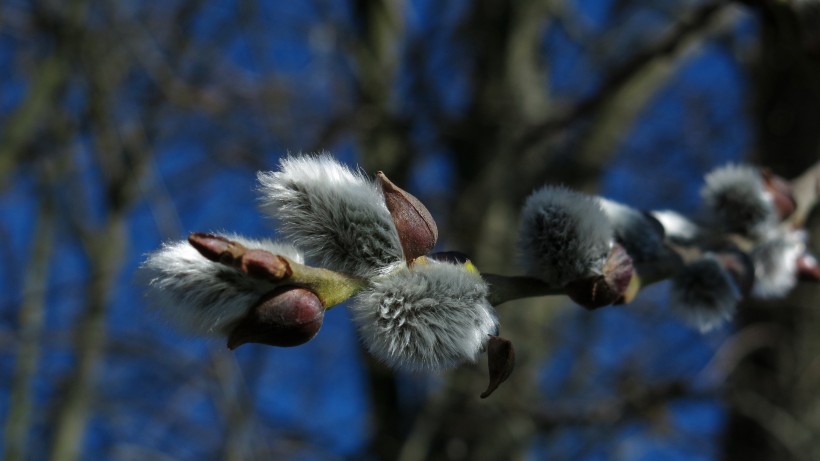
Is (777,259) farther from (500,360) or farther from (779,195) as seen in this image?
(500,360)

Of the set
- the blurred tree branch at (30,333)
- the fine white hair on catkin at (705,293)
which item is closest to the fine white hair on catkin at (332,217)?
the fine white hair on catkin at (705,293)

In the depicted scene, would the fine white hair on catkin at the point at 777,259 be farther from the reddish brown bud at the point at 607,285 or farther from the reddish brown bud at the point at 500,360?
the reddish brown bud at the point at 500,360

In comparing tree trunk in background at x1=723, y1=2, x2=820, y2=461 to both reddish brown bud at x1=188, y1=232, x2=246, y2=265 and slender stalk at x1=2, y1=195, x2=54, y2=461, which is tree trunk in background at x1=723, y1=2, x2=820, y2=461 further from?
reddish brown bud at x1=188, y1=232, x2=246, y2=265

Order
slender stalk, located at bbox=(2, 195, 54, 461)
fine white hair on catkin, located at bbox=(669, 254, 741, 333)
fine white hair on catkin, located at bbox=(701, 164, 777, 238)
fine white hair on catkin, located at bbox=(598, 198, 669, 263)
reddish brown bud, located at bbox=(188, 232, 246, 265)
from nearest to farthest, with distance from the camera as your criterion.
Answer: reddish brown bud, located at bbox=(188, 232, 246, 265) < fine white hair on catkin, located at bbox=(598, 198, 669, 263) < fine white hair on catkin, located at bbox=(669, 254, 741, 333) < fine white hair on catkin, located at bbox=(701, 164, 777, 238) < slender stalk, located at bbox=(2, 195, 54, 461)

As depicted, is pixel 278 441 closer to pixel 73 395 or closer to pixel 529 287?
pixel 73 395

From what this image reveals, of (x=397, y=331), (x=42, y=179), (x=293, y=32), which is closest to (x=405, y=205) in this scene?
(x=397, y=331)

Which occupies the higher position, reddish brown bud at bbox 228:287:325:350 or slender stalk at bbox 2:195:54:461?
slender stalk at bbox 2:195:54:461

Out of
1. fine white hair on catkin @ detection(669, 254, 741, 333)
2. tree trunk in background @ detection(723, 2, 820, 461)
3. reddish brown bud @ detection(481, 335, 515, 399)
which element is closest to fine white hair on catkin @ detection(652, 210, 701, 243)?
fine white hair on catkin @ detection(669, 254, 741, 333)
